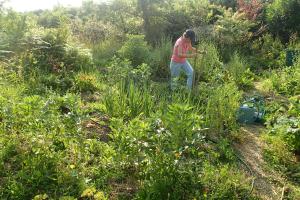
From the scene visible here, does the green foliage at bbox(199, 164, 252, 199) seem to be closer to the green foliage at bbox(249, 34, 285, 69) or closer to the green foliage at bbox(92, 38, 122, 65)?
the green foliage at bbox(92, 38, 122, 65)

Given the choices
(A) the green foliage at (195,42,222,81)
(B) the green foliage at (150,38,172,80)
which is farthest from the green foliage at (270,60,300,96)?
(B) the green foliage at (150,38,172,80)

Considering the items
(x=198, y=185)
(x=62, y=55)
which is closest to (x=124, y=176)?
(x=198, y=185)

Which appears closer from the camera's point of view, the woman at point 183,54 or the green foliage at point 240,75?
the woman at point 183,54

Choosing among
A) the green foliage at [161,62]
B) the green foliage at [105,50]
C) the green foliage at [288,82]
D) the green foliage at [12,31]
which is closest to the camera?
the green foliage at [288,82]

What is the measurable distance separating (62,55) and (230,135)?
4.59 metres

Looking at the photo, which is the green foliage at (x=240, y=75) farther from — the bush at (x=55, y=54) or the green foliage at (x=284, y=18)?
the green foliage at (x=284, y=18)

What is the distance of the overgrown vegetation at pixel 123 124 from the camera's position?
3.51 m

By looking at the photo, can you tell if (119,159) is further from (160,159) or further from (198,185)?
(198,185)

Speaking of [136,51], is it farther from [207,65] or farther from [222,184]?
[222,184]

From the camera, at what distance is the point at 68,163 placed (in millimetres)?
3740

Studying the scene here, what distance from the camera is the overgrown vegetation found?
3506 millimetres

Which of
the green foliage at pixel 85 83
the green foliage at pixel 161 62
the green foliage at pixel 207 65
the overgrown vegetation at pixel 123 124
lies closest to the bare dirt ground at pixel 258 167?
the overgrown vegetation at pixel 123 124

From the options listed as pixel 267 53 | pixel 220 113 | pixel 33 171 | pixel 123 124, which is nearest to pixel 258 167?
pixel 220 113

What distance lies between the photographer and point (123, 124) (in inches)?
170
